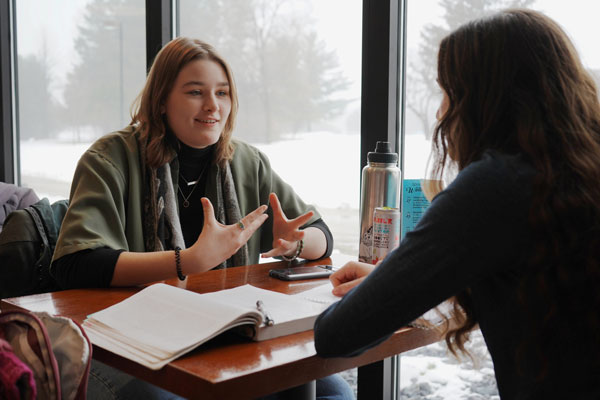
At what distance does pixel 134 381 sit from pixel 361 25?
131 cm

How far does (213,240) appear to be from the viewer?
4.71 ft

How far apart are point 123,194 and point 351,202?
2.56ft

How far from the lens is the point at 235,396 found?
2.80 feet

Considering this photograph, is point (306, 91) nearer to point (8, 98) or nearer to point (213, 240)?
point (213, 240)

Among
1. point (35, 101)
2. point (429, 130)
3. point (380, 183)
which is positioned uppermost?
point (35, 101)

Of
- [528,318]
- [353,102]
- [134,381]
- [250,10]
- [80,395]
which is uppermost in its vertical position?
[250,10]

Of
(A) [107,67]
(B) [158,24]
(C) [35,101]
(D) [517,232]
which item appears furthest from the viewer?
(C) [35,101]

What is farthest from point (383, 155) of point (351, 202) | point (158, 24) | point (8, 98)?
point (8, 98)

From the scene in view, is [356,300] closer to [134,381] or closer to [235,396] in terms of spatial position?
[235,396]

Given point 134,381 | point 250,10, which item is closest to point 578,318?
point 134,381

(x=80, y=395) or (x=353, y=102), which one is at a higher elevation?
(x=353, y=102)

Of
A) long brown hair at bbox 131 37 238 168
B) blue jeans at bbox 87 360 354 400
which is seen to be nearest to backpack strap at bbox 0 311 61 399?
blue jeans at bbox 87 360 354 400

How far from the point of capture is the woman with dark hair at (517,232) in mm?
808

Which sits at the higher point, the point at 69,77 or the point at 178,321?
the point at 69,77
